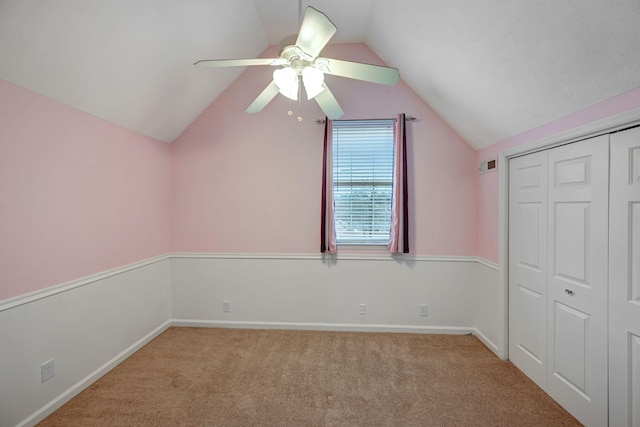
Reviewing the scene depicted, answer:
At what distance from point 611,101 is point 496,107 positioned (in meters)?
0.74

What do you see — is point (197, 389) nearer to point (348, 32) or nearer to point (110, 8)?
point (110, 8)

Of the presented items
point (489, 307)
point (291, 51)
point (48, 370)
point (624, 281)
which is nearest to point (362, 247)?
point (489, 307)

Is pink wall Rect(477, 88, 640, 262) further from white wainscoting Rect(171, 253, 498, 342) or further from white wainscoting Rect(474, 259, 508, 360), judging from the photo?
white wainscoting Rect(171, 253, 498, 342)

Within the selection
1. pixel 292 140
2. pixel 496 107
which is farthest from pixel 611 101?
pixel 292 140

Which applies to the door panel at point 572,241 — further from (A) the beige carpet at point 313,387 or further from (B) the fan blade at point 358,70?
(B) the fan blade at point 358,70

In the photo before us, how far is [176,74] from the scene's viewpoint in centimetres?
241

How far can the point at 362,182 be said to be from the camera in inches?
122

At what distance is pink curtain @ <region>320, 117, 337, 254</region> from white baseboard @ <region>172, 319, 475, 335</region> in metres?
0.85

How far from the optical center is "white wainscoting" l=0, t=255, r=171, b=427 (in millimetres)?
1642

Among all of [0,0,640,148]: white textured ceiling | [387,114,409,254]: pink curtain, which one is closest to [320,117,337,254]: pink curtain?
[387,114,409,254]: pink curtain

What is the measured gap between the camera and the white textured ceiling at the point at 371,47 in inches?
56.0

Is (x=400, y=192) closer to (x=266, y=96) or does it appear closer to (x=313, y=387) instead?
(x=266, y=96)

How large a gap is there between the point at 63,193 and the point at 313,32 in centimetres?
201

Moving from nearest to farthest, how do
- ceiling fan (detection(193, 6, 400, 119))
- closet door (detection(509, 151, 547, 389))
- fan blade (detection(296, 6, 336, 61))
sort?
fan blade (detection(296, 6, 336, 61))
ceiling fan (detection(193, 6, 400, 119))
closet door (detection(509, 151, 547, 389))
